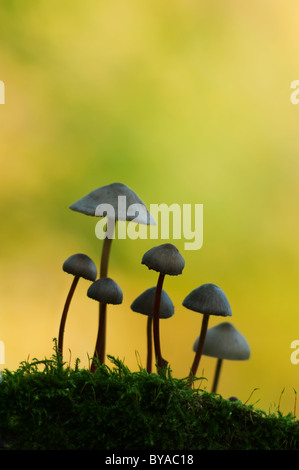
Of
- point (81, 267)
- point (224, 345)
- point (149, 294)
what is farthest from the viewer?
point (224, 345)

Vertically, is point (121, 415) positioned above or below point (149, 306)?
below

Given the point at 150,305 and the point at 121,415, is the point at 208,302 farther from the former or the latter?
the point at 121,415

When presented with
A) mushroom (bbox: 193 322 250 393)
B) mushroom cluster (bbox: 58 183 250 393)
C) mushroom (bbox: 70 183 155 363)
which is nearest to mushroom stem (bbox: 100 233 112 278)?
mushroom cluster (bbox: 58 183 250 393)

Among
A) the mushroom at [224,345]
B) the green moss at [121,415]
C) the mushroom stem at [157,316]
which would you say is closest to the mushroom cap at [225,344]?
the mushroom at [224,345]

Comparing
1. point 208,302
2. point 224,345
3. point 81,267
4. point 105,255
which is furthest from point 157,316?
point 224,345
